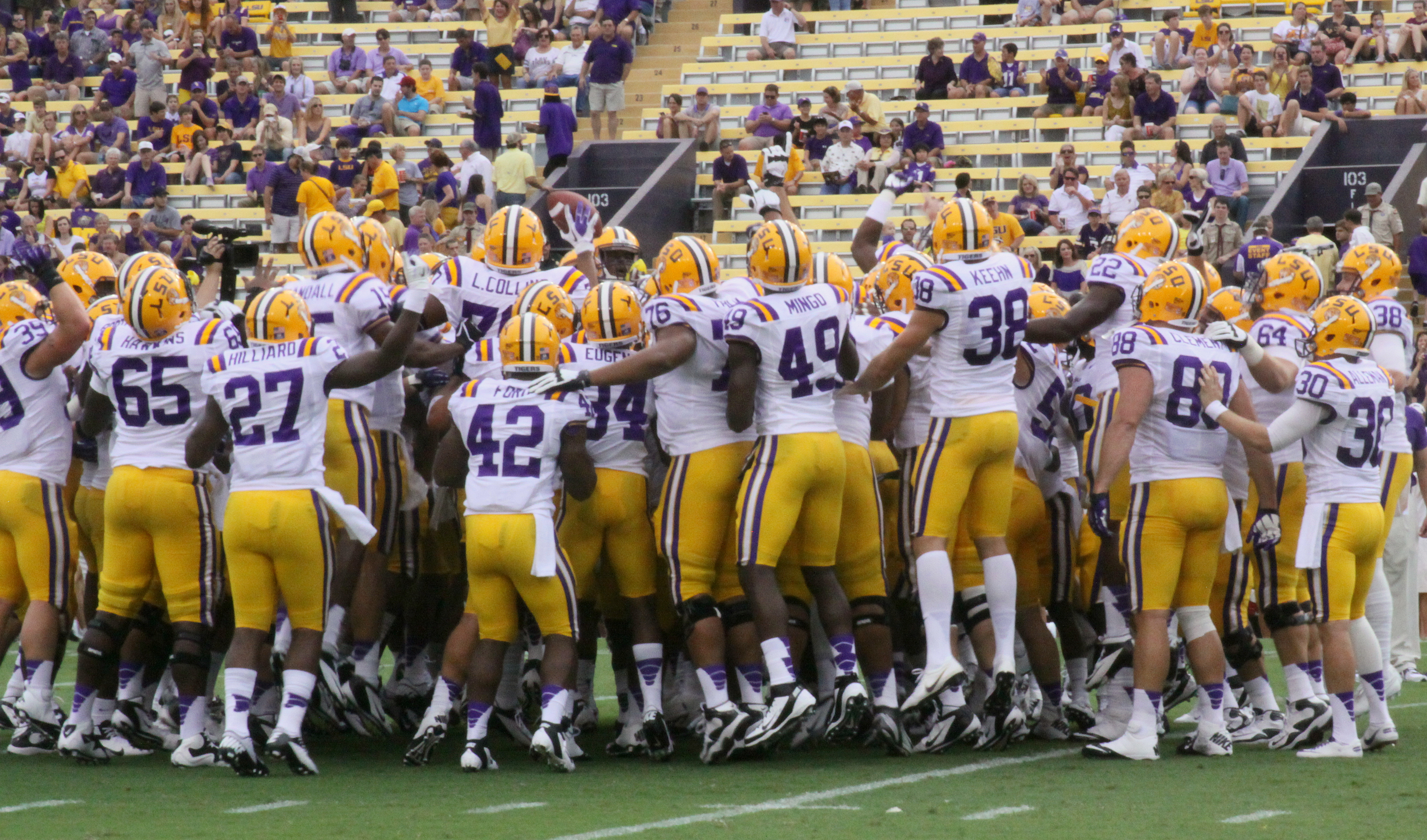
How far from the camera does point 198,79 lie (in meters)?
22.7

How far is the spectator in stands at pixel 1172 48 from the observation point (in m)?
19.2

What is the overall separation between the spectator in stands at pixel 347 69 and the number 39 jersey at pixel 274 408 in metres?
16.0

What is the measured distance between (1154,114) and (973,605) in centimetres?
1210

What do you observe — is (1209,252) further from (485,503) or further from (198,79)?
(198,79)

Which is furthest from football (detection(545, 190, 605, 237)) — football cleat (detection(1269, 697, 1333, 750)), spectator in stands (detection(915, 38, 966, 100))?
football cleat (detection(1269, 697, 1333, 750))

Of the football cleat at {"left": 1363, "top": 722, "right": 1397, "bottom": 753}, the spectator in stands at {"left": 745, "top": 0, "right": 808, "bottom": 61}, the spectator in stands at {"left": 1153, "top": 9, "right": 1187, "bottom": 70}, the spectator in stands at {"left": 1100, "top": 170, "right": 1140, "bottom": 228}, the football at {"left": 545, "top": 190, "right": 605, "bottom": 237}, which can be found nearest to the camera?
the football cleat at {"left": 1363, "top": 722, "right": 1397, "bottom": 753}

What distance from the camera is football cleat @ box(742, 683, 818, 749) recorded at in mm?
7039

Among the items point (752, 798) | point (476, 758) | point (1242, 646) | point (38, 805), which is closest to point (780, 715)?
point (752, 798)

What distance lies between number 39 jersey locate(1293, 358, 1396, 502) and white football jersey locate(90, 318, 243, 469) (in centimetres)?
440

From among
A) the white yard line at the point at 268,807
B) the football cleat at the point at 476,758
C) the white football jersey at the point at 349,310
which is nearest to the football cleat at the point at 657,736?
the football cleat at the point at 476,758

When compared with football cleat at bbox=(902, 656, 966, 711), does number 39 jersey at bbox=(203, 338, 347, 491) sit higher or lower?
higher

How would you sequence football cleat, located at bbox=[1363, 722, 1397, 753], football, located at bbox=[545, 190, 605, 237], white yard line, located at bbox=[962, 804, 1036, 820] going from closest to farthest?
1. white yard line, located at bbox=[962, 804, 1036, 820]
2. football cleat, located at bbox=[1363, 722, 1397, 753]
3. football, located at bbox=[545, 190, 605, 237]

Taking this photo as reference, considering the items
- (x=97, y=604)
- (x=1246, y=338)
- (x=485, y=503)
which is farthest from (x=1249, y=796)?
(x=97, y=604)

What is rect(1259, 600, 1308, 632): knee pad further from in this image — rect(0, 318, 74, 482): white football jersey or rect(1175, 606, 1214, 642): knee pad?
rect(0, 318, 74, 482): white football jersey
